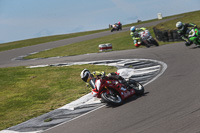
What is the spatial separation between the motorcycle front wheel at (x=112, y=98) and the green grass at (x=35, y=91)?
6.79 feet

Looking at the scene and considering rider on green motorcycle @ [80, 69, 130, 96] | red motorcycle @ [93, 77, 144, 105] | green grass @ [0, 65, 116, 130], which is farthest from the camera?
green grass @ [0, 65, 116, 130]

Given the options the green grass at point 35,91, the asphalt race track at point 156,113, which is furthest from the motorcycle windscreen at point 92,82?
the green grass at point 35,91

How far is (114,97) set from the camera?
878 centimetres

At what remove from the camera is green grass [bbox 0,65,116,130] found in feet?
33.3

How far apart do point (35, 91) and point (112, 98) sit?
5.17 metres

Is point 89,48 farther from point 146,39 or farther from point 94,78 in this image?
point 94,78

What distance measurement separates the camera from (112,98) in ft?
28.5

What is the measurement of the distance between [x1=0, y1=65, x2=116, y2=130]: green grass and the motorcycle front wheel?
207cm

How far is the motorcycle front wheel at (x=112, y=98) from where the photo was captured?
335 inches

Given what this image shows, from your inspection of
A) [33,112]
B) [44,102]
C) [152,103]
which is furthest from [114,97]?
[44,102]

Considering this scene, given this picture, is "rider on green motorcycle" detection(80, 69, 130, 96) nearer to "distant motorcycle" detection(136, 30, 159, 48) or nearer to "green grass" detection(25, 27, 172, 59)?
"distant motorcycle" detection(136, 30, 159, 48)

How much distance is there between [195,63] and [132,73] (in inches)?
98.0

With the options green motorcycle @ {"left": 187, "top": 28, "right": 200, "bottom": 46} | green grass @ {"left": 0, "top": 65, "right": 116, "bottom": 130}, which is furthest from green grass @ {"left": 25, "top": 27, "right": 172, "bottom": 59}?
green grass @ {"left": 0, "top": 65, "right": 116, "bottom": 130}

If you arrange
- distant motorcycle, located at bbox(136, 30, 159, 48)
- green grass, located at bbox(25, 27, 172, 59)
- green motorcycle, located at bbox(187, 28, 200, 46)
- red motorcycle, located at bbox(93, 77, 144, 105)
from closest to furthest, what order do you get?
1. red motorcycle, located at bbox(93, 77, 144, 105)
2. green motorcycle, located at bbox(187, 28, 200, 46)
3. distant motorcycle, located at bbox(136, 30, 159, 48)
4. green grass, located at bbox(25, 27, 172, 59)
